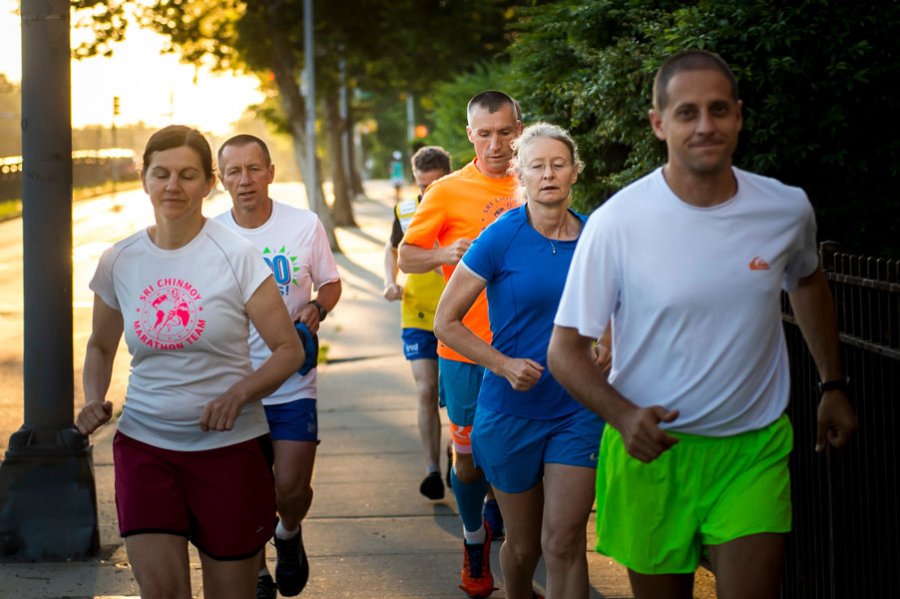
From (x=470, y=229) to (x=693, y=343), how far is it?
272 centimetres

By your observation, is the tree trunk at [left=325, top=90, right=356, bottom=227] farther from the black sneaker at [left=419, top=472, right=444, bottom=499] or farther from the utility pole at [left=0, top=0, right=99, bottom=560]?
the utility pole at [left=0, top=0, right=99, bottom=560]

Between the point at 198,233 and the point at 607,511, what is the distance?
158 cm

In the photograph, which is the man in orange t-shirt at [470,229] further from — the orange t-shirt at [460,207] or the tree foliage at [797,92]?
the tree foliage at [797,92]

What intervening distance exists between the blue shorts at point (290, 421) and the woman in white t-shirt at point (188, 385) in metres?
1.39

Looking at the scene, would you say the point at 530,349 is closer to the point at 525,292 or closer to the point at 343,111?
the point at 525,292

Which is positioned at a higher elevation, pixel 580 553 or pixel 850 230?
pixel 850 230

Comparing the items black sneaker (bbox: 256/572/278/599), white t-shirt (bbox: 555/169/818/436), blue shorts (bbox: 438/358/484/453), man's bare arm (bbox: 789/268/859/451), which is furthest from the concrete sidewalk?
white t-shirt (bbox: 555/169/818/436)

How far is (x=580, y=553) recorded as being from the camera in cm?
486

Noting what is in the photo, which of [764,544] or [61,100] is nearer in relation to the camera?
[764,544]

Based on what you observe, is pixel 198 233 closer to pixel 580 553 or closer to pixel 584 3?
pixel 580 553

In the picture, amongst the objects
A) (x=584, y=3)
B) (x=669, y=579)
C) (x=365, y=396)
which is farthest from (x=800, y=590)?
(x=365, y=396)

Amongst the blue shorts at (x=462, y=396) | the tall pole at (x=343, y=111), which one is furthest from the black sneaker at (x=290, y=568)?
the tall pole at (x=343, y=111)

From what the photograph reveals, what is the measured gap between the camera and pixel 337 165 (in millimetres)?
36188

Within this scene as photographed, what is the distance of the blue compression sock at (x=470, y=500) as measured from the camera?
6.20 m
